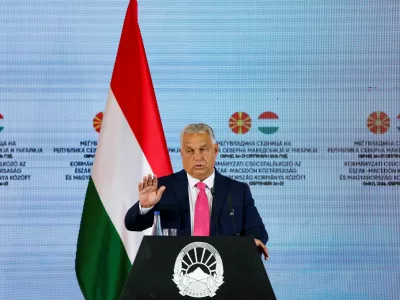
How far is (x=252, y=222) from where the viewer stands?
10.6 ft

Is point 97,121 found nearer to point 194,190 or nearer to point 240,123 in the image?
point 240,123

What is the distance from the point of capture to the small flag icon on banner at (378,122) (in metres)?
4.90

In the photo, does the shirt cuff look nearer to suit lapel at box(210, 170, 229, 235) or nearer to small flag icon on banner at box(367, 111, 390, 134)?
suit lapel at box(210, 170, 229, 235)

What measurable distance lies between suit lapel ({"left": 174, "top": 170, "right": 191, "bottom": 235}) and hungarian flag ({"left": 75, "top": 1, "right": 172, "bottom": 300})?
3.42 feet

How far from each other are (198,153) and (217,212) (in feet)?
1.03

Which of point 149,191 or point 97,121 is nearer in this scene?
point 149,191

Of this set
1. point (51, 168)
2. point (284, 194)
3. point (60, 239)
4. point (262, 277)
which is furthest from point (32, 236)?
point (262, 277)

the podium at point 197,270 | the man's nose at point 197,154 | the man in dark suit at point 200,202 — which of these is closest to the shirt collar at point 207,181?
the man in dark suit at point 200,202

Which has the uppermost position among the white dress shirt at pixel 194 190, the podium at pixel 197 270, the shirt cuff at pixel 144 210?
the white dress shirt at pixel 194 190

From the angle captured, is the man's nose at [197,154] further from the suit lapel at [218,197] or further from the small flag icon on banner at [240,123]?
the small flag icon on banner at [240,123]

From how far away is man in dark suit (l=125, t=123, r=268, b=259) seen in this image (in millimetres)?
3174

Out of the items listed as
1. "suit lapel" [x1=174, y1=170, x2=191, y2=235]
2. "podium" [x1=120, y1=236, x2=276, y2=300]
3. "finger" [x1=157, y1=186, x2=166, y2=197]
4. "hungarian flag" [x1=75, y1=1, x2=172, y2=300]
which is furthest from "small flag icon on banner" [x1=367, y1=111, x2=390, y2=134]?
"podium" [x1=120, y1=236, x2=276, y2=300]

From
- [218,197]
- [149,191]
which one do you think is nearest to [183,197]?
[218,197]

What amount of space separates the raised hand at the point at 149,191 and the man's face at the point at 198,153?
420 mm
